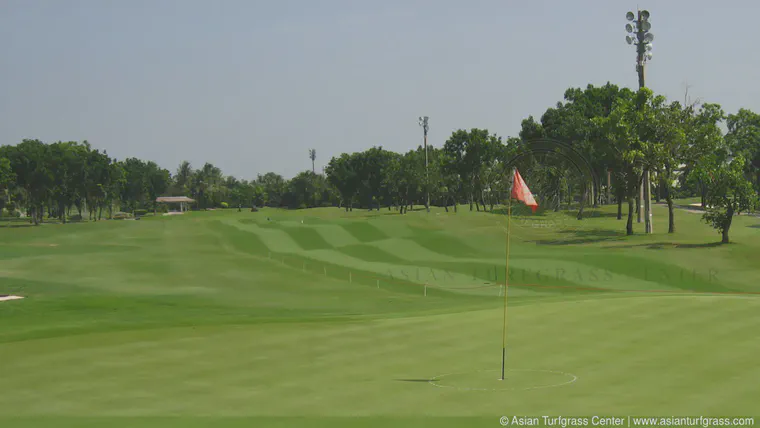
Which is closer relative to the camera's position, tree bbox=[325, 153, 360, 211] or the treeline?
the treeline

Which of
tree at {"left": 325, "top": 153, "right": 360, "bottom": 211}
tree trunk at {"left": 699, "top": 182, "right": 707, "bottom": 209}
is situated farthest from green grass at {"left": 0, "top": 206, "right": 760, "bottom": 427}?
tree at {"left": 325, "top": 153, "right": 360, "bottom": 211}

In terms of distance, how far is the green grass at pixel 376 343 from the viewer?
59.8 ft

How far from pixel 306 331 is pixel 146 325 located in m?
6.85

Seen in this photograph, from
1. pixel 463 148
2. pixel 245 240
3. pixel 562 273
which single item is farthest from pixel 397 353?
pixel 463 148

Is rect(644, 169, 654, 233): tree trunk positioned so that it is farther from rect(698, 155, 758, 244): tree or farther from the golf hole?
the golf hole

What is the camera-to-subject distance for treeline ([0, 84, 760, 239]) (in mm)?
64562

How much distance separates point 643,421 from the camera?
15812 mm

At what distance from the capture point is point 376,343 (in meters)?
26.4

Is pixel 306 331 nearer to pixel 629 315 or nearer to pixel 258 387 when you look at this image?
pixel 258 387

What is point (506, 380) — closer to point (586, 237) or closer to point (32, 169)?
point (586, 237)

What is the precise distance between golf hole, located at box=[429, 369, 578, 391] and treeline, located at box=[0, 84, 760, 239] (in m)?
37.3

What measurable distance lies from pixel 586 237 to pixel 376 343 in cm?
5441

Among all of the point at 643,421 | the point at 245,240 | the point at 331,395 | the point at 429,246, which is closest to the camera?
the point at 643,421

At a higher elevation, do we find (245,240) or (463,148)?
(463,148)
